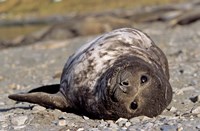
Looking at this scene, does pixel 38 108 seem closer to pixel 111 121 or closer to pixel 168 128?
pixel 111 121

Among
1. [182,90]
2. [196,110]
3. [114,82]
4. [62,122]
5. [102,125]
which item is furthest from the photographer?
[182,90]

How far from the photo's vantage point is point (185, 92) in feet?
21.6

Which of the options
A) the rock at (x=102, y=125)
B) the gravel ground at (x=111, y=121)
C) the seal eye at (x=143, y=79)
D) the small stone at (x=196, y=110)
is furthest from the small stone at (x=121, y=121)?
the small stone at (x=196, y=110)

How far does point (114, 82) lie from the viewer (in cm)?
497

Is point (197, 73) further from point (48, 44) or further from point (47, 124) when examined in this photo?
point (48, 44)

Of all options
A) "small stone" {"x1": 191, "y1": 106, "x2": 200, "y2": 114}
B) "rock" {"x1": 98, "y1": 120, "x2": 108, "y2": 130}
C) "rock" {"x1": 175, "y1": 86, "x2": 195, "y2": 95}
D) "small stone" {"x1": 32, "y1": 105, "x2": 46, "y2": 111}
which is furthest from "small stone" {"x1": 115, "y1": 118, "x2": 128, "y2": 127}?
"rock" {"x1": 175, "y1": 86, "x2": 195, "y2": 95}

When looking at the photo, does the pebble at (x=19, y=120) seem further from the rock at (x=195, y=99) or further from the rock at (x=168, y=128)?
the rock at (x=195, y=99)

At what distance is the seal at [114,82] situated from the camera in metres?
5.00

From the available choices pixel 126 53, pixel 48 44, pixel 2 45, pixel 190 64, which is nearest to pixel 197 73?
pixel 190 64

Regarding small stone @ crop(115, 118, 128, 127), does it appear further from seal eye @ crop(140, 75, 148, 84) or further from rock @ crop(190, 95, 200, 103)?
rock @ crop(190, 95, 200, 103)

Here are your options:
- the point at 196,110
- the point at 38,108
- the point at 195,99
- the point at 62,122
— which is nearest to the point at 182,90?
the point at 195,99

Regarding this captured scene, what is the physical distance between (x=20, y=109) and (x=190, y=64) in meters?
3.47

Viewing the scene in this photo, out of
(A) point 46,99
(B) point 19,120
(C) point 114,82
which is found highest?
(C) point 114,82

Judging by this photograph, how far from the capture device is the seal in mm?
4996
